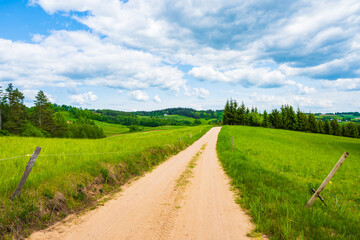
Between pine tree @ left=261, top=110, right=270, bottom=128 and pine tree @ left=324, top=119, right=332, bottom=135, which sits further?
pine tree @ left=261, top=110, right=270, bottom=128

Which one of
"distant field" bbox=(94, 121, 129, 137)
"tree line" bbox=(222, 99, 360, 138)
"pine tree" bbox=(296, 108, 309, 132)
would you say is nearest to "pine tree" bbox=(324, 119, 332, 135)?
"tree line" bbox=(222, 99, 360, 138)

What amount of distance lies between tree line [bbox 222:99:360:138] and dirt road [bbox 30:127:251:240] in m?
82.8

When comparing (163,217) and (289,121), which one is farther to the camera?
(289,121)

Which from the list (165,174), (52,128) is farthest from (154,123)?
(165,174)

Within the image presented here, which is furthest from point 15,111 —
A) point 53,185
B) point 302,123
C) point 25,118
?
point 302,123

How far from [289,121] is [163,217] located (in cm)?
9271

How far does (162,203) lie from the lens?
→ 6.06 metres

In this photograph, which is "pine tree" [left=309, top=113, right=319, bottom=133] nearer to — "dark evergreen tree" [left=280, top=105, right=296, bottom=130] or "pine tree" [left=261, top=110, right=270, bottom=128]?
"dark evergreen tree" [left=280, top=105, right=296, bottom=130]

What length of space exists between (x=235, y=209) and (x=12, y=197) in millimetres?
6611

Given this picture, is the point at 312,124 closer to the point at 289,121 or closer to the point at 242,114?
the point at 289,121

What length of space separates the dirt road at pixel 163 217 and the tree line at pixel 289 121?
82.8 metres

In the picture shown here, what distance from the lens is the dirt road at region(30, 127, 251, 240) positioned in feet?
14.1

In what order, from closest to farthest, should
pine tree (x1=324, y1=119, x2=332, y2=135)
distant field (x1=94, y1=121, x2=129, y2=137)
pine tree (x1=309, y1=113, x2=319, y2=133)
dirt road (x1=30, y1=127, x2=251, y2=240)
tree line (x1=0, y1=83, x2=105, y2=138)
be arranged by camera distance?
dirt road (x1=30, y1=127, x2=251, y2=240)
tree line (x1=0, y1=83, x2=105, y2=138)
pine tree (x1=324, y1=119, x2=332, y2=135)
pine tree (x1=309, y1=113, x2=319, y2=133)
distant field (x1=94, y1=121, x2=129, y2=137)

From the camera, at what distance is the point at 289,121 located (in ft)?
267
